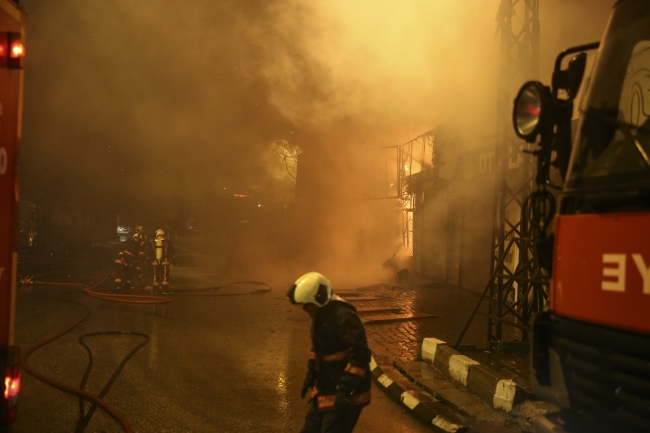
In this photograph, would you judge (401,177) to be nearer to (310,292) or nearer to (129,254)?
(129,254)

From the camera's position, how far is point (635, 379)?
205cm

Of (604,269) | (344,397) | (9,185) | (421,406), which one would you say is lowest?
(421,406)

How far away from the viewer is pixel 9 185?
8.88 feet

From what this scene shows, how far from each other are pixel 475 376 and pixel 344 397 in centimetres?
285

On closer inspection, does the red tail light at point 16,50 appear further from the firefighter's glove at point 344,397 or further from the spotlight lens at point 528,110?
the spotlight lens at point 528,110

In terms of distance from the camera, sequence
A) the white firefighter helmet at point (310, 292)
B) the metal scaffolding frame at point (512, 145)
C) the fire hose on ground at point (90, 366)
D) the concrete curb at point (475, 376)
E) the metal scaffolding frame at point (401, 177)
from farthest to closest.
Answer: the metal scaffolding frame at point (401, 177) → the metal scaffolding frame at point (512, 145) → the concrete curb at point (475, 376) → the fire hose on ground at point (90, 366) → the white firefighter helmet at point (310, 292)

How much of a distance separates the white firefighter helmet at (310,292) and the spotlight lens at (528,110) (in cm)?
152

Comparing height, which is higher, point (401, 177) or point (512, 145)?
point (401, 177)

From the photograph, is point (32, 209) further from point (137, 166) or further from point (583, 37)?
point (583, 37)

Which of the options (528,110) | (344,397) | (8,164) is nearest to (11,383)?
(8,164)

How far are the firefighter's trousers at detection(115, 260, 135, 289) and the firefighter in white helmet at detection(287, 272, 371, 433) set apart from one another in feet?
34.3

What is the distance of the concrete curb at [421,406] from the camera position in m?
4.54

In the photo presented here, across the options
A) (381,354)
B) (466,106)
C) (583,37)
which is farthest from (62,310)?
(583,37)

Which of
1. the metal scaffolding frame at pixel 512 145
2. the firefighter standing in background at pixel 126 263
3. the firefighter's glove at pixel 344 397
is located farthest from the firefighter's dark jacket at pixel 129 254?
the firefighter's glove at pixel 344 397
